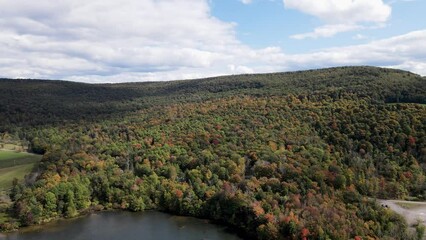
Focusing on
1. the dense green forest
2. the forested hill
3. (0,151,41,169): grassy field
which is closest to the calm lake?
the dense green forest

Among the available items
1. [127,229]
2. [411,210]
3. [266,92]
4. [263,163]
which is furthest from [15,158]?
[411,210]

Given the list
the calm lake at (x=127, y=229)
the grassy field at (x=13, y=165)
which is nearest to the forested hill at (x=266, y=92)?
the grassy field at (x=13, y=165)

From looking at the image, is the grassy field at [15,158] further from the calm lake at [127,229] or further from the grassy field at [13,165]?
the calm lake at [127,229]

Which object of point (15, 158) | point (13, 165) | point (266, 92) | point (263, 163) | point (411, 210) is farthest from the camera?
point (266, 92)

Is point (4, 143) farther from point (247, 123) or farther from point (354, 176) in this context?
point (354, 176)

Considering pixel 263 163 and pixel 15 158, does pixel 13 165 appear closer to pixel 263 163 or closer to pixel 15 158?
pixel 15 158

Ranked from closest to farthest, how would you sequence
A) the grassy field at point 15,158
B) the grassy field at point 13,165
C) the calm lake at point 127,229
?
the calm lake at point 127,229 < the grassy field at point 13,165 < the grassy field at point 15,158

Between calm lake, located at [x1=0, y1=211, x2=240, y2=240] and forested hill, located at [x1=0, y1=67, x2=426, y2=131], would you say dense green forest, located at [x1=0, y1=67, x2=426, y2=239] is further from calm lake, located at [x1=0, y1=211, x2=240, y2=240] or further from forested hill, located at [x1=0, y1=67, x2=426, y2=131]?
calm lake, located at [x1=0, y1=211, x2=240, y2=240]
